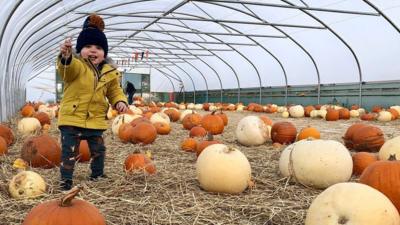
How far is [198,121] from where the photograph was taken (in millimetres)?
8156

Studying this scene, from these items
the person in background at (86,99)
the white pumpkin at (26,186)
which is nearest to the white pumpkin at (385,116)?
the person in background at (86,99)

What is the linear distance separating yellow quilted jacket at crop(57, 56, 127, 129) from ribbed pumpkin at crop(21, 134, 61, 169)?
73cm

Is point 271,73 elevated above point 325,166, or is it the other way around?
point 271,73

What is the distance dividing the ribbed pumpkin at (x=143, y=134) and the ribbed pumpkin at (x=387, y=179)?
3576 millimetres

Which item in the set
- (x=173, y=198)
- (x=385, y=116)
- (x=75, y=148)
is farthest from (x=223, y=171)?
(x=385, y=116)

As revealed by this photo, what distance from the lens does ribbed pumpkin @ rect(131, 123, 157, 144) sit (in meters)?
5.91

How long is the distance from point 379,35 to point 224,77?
13.7 meters

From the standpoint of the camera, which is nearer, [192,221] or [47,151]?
[192,221]

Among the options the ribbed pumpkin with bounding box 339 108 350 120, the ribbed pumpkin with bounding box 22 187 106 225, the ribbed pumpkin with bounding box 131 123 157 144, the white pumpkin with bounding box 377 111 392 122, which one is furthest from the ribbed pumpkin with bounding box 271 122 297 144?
the ribbed pumpkin with bounding box 339 108 350 120

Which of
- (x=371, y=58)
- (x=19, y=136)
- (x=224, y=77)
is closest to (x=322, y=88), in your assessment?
(x=371, y=58)

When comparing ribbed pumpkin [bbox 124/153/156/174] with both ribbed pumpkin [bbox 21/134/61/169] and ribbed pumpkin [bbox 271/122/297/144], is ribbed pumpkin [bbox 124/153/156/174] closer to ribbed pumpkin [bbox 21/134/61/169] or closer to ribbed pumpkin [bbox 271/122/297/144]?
ribbed pumpkin [bbox 21/134/61/169]

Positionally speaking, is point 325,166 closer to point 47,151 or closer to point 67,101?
point 67,101

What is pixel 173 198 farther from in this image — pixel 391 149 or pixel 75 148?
pixel 391 149

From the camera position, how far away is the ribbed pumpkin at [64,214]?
2.01 metres
